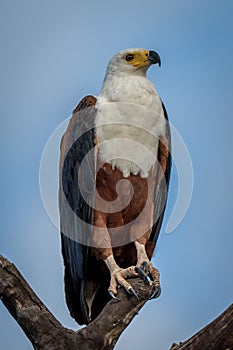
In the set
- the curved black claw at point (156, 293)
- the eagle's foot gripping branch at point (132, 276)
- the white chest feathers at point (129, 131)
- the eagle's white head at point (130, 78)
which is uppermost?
the eagle's white head at point (130, 78)

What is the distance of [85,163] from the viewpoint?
734cm

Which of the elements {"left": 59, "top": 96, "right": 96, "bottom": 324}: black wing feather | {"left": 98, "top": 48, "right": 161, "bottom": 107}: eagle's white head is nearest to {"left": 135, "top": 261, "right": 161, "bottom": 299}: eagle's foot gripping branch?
{"left": 59, "top": 96, "right": 96, "bottom": 324}: black wing feather

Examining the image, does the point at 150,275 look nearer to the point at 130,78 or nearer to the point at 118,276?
the point at 118,276

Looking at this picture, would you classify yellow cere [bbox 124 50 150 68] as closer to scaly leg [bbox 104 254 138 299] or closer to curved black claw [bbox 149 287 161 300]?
scaly leg [bbox 104 254 138 299]

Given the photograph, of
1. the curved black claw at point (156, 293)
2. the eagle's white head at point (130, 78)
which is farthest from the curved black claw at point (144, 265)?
the eagle's white head at point (130, 78)

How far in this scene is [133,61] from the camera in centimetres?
786

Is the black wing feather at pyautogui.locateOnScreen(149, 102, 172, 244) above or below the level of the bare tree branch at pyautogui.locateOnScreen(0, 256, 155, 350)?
above

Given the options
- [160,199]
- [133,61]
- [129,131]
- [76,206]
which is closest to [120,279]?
[76,206]

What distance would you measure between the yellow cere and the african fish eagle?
0.26 meters

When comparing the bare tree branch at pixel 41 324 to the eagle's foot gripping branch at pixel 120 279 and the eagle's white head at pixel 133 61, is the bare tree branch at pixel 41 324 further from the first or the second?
the eagle's white head at pixel 133 61

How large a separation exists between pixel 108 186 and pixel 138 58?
1.53 metres

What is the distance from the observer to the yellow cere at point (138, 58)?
784 cm

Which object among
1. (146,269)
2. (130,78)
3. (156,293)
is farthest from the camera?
(130,78)

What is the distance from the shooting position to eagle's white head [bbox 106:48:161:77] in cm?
782
